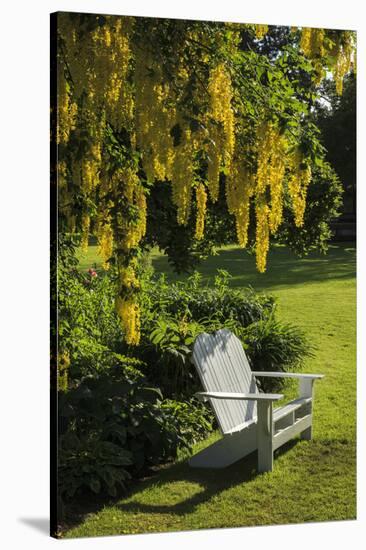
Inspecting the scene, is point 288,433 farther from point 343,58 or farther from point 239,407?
point 343,58

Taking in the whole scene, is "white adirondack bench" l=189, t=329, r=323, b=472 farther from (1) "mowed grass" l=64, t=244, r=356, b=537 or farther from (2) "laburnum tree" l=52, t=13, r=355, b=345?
(2) "laburnum tree" l=52, t=13, r=355, b=345

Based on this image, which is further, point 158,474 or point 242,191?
point 158,474

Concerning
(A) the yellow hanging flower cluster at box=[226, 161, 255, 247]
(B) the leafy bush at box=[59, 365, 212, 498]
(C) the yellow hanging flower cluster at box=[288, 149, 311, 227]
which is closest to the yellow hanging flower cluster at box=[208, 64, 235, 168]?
(A) the yellow hanging flower cluster at box=[226, 161, 255, 247]

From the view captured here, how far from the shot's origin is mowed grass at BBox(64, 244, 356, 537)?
16.4 feet

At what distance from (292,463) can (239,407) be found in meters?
0.45

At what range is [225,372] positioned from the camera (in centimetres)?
567

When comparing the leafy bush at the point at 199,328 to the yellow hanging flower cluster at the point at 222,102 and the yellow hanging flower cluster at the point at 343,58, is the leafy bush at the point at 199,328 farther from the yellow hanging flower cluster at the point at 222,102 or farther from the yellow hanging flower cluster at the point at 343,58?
the yellow hanging flower cluster at the point at 343,58

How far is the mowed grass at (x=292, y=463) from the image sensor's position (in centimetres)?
501

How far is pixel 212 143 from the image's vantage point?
4.39 m

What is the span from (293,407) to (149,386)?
33.6 inches
